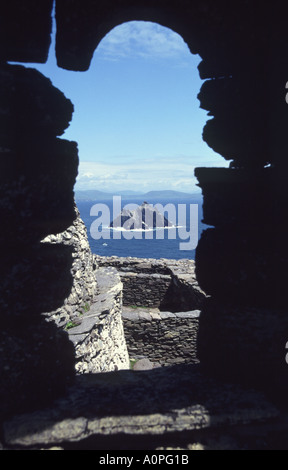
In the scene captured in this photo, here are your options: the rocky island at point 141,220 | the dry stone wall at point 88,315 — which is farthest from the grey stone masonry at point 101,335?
the rocky island at point 141,220

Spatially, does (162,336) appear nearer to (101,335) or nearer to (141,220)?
(101,335)

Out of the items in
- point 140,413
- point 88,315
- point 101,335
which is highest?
point 140,413

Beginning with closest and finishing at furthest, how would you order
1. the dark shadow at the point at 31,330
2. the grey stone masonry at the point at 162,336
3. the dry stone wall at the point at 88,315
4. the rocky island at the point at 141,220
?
the dark shadow at the point at 31,330 → the dry stone wall at the point at 88,315 → the grey stone masonry at the point at 162,336 → the rocky island at the point at 141,220

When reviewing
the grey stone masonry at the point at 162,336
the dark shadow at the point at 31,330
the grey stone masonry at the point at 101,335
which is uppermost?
the dark shadow at the point at 31,330

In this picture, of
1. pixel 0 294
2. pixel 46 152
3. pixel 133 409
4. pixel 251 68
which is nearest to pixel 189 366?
pixel 133 409

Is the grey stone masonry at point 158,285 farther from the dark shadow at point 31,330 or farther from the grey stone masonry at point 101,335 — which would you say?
the dark shadow at point 31,330

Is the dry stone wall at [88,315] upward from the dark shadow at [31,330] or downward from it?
downward

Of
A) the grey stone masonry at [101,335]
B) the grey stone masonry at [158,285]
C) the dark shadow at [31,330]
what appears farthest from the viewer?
the grey stone masonry at [158,285]

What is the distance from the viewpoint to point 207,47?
135 inches

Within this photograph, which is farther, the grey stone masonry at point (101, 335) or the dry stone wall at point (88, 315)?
the dry stone wall at point (88, 315)

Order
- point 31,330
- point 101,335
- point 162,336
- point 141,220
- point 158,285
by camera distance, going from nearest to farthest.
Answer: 1. point 31,330
2. point 101,335
3. point 162,336
4. point 158,285
5. point 141,220

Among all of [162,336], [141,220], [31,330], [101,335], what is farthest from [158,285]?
[141,220]

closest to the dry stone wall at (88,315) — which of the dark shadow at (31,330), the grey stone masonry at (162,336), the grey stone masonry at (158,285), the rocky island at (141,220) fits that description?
the grey stone masonry at (162,336)

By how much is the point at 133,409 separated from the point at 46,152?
2.50 m
